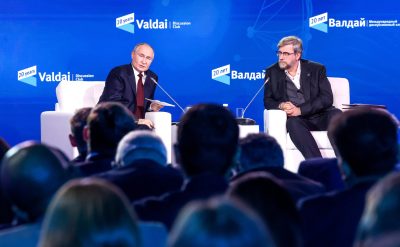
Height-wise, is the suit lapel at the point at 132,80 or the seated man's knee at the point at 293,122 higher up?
the suit lapel at the point at 132,80

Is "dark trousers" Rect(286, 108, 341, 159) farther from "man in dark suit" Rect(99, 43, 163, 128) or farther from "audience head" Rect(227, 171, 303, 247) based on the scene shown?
"audience head" Rect(227, 171, 303, 247)

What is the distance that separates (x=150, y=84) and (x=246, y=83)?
176 centimetres

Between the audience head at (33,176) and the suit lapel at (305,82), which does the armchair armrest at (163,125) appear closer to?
the suit lapel at (305,82)

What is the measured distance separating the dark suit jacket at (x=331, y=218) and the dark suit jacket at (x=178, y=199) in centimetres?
25

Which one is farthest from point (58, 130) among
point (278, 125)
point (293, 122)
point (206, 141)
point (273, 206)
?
point (273, 206)

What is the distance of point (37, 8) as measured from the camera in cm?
952

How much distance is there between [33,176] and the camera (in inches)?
75.2

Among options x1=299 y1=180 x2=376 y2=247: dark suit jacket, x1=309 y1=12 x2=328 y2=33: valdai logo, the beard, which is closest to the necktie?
the beard

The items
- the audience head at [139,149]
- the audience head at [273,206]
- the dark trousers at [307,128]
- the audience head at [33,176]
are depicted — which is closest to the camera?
the audience head at [273,206]

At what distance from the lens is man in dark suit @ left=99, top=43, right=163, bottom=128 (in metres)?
7.91

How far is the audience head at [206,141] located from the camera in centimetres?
244

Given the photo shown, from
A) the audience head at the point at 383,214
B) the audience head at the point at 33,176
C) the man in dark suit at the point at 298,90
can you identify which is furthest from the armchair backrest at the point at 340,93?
the audience head at the point at 383,214

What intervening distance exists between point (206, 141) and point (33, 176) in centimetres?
70

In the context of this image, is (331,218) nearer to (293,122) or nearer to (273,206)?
(273,206)
